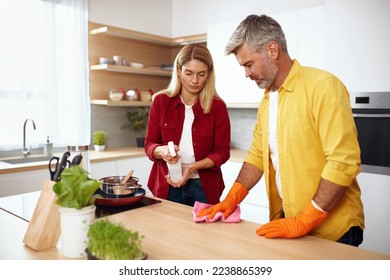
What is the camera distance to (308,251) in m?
1.14

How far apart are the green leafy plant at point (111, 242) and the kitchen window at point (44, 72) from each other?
99.0 inches

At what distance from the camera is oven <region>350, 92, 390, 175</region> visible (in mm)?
2537

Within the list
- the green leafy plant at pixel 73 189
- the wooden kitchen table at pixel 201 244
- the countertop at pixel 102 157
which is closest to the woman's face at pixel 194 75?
the wooden kitchen table at pixel 201 244

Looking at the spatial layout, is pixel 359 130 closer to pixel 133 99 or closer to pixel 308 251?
pixel 308 251

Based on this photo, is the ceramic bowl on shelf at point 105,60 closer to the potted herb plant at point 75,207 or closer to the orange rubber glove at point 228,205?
the orange rubber glove at point 228,205

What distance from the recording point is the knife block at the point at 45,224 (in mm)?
1139

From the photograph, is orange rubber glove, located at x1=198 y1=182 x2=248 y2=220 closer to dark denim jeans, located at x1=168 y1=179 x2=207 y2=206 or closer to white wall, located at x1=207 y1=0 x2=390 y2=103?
dark denim jeans, located at x1=168 y1=179 x2=207 y2=206

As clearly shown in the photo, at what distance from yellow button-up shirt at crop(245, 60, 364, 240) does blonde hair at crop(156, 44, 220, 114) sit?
57cm

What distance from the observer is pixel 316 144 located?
142 centimetres

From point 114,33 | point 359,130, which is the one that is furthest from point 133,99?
point 359,130

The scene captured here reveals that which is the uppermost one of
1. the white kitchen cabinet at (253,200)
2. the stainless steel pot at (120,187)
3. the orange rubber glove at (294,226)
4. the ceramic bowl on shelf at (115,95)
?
the ceramic bowl on shelf at (115,95)

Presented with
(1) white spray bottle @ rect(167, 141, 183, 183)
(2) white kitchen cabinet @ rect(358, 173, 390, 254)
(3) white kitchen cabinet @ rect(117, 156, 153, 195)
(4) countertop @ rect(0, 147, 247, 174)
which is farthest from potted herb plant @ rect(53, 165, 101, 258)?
(3) white kitchen cabinet @ rect(117, 156, 153, 195)

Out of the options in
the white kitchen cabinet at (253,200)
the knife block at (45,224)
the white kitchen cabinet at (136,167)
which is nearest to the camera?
the knife block at (45,224)

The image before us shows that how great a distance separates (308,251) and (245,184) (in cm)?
55
